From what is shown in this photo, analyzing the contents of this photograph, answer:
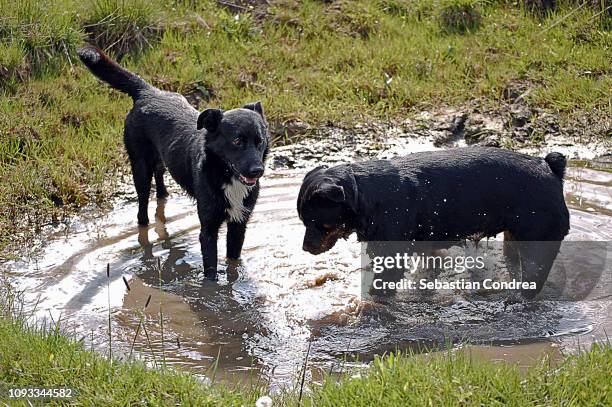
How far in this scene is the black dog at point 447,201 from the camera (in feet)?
20.0

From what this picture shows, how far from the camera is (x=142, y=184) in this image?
7762 millimetres

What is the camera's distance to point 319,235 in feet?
20.6

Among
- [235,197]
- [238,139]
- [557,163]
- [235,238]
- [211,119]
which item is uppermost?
[211,119]

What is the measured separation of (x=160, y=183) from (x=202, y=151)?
164 cm

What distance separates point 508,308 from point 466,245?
3.06 ft

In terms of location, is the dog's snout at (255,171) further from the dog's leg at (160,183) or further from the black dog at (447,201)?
the dog's leg at (160,183)

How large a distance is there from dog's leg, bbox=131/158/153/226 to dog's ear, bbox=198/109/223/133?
137 centimetres

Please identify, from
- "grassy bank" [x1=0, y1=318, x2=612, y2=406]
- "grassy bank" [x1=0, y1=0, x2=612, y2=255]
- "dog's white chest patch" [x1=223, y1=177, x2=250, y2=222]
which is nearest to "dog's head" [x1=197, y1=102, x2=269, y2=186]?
"dog's white chest patch" [x1=223, y1=177, x2=250, y2=222]

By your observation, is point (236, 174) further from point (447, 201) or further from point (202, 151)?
point (447, 201)

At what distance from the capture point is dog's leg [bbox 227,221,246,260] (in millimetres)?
6988

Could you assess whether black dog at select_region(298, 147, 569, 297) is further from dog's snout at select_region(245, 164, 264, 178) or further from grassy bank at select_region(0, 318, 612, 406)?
grassy bank at select_region(0, 318, 612, 406)

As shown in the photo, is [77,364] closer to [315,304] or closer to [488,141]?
[315,304]

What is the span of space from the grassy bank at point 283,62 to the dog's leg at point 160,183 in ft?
1.62

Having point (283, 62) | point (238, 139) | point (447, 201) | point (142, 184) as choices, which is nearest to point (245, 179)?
point (238, 139)
